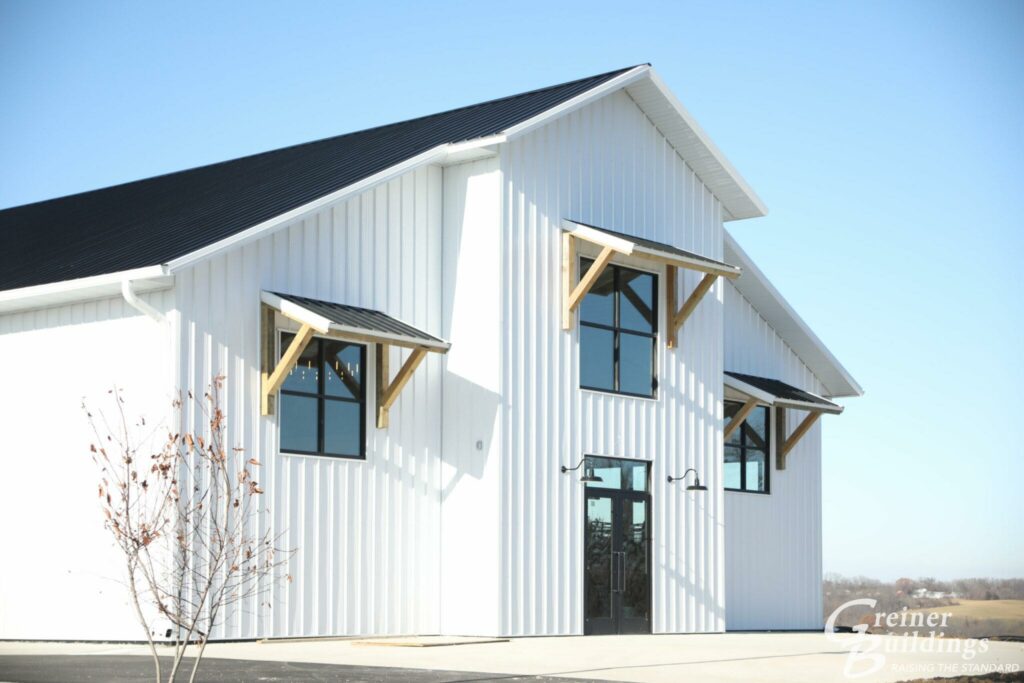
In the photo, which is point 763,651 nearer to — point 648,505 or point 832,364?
point 648,505

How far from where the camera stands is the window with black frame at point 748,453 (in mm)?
23781

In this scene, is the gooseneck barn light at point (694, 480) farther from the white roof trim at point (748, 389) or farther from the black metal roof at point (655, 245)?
the black metal roof at point (655, 245)

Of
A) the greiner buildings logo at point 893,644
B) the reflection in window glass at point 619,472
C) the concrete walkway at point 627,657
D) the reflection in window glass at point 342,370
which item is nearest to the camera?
the concrete walkway at point 627,657

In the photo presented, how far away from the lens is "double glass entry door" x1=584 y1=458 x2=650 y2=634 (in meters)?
19.4

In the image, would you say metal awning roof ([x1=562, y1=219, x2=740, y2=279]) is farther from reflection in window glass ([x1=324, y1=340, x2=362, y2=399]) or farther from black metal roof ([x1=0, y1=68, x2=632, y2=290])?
reflection in window glass ([x1=324, y1=340, x2=362, y2=399])

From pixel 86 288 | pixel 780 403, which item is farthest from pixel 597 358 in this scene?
pixel 86 288

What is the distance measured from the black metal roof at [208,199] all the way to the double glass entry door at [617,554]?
5.03m

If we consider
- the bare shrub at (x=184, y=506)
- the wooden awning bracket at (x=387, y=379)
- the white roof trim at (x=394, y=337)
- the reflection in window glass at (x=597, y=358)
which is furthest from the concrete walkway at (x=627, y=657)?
the reflection in window glass at (x=597, y=358)

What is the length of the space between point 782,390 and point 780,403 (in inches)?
31.1

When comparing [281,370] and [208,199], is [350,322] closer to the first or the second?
[281,370]

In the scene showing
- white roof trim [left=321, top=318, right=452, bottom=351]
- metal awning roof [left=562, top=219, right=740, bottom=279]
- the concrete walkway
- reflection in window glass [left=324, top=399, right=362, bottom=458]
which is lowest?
the concrete walkway

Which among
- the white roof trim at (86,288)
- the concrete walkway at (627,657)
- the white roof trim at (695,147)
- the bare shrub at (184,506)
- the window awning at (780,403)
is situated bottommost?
the concrete walkway at (627,657)

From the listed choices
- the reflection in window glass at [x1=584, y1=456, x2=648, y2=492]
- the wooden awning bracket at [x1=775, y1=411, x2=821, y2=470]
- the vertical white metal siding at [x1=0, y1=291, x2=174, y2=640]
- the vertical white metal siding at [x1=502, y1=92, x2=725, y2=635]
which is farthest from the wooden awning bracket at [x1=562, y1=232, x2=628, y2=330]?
the wooden awning bracket at [x1=775, y1=411, x2=821, y2=470]

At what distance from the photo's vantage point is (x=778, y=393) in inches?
933
